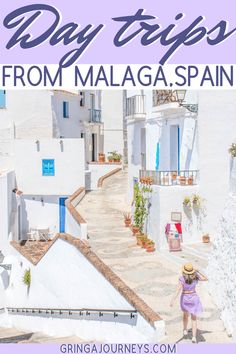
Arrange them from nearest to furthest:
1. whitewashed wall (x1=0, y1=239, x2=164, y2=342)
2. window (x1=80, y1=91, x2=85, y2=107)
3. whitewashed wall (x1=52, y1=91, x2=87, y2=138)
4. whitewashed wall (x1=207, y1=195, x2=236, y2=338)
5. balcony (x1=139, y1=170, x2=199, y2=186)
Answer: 1. whitewashed wall (x1=207, y1=195, x2=236, y2=338)
2. whitewashed wall (x1=0, y1=239, x2=164, y2=342)
3. balcony (x1=139, y1=170, x2=199, y2=186)
4. whitewashed wall (x1=52, y1=91, x2=87, y2=138)
5. window (x1=80, y1=91, x2=85, y2=107)

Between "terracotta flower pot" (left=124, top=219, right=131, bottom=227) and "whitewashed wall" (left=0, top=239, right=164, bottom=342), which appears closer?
"whitewashed wall" (left=0, top=239, right=164, bottom=342)

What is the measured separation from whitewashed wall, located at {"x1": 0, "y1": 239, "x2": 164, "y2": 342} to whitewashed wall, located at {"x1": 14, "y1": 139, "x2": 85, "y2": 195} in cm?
832

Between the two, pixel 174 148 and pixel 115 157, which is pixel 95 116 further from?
pixel 174 148

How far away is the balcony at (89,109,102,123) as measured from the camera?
123ft

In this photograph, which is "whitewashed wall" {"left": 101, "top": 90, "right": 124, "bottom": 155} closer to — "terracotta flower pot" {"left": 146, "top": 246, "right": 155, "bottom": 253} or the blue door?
the blue door

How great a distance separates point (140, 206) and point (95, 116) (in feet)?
63.9

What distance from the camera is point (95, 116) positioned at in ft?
125

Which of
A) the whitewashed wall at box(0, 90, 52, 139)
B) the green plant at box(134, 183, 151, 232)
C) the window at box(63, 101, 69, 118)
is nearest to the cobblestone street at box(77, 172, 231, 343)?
the green plant at box(134, 183, 151, 232)

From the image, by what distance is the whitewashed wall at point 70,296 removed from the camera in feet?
37.6

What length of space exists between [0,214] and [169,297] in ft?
42.7

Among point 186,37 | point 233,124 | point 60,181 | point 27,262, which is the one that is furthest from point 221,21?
point 60,181

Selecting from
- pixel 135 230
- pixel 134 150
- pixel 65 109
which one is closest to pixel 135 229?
pixel 135 230

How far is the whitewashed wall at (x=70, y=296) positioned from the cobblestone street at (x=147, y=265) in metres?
0.93

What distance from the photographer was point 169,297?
502 inches
